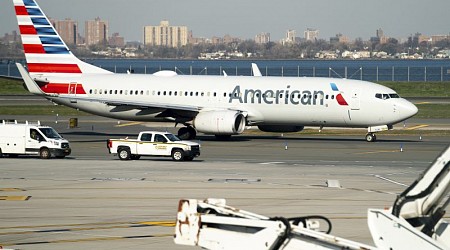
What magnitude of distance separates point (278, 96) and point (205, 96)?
16.1 feet

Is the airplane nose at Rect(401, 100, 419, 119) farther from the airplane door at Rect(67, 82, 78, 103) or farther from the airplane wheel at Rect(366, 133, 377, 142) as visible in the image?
the airplane door at Rect(67, 82, 78, 103)

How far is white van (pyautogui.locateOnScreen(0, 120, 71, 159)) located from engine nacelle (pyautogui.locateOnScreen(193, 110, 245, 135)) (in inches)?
476

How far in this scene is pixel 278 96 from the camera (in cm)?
5956

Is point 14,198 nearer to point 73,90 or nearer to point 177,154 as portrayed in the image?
point 177,154

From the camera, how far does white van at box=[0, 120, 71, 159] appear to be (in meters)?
48.9

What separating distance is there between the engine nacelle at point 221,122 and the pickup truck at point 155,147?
32.2 ft

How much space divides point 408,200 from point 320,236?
1.52 meters

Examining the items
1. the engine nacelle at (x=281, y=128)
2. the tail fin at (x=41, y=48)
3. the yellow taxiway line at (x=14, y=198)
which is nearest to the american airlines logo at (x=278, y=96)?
the engine nacelle at (x=281, y=128)

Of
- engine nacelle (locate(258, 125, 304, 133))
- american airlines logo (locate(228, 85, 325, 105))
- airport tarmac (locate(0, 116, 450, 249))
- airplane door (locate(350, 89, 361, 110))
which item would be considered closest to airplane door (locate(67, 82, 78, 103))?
airport tarmac (locate(0, 116, 450, 249))

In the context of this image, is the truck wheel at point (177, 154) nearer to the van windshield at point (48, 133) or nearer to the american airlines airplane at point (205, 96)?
the van windshield at point (48, 133)

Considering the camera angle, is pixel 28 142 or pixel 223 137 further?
pixel 223 137

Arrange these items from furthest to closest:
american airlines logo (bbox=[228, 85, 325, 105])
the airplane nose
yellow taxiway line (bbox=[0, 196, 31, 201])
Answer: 1. american airlines logo (bbox=[228, 85, 325, 105])
2. the airplane nose
3. yellow taxiway line (bbox=[0, 196, 31, 201])

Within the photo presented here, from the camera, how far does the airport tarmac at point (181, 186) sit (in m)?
26.3

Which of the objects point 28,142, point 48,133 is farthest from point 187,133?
point 28,142
